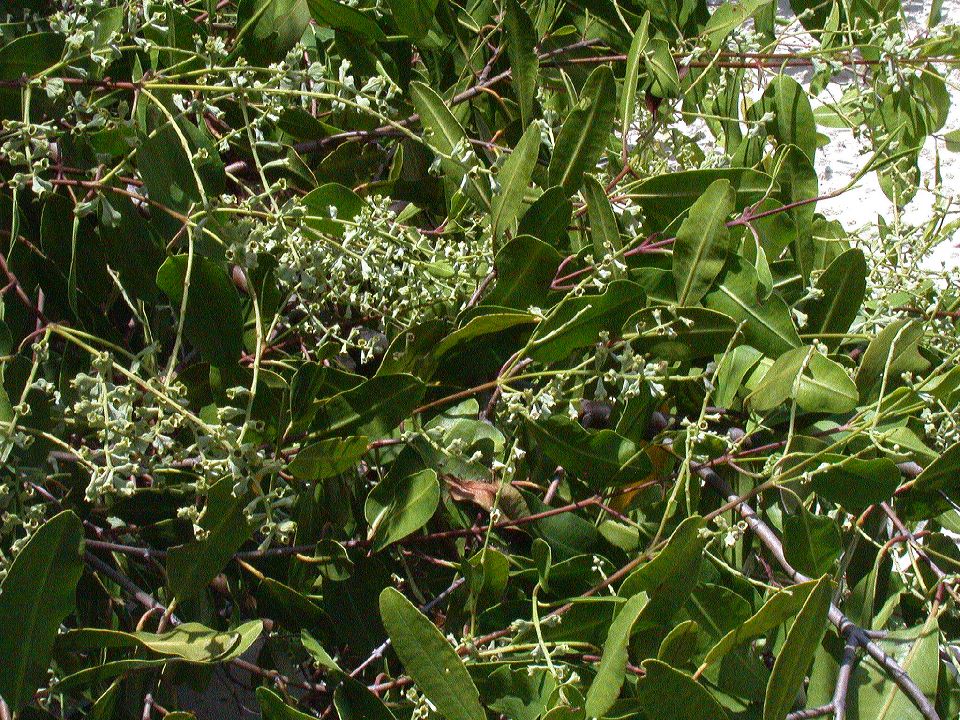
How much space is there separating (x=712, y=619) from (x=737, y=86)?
0.65m

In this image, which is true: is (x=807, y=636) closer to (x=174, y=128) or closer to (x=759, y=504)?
(x=759, y=504)


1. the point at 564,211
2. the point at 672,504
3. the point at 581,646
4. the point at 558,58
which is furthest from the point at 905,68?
the point at 581,646

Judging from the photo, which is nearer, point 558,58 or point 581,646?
point 581,646

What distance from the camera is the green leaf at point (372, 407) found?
2.31 feet

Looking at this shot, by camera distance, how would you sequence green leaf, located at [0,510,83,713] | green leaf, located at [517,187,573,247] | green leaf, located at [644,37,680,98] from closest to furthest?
green leaf, located at [0,510,83,713], green leaf, located at [517,187,573,247], green leaf, located at [644,37,680,98]

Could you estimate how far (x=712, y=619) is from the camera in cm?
76

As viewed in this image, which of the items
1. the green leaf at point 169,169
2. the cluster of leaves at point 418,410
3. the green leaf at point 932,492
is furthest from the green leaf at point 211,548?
the green leaf at point 932,492

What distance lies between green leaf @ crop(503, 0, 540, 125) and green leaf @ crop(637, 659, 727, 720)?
543 mm

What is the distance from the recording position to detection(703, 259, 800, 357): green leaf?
2.73 feet

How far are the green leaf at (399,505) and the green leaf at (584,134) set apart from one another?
310 millimetres

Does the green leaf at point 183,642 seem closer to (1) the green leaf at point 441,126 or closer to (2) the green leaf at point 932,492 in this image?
(1) the green leaf at point 441,126

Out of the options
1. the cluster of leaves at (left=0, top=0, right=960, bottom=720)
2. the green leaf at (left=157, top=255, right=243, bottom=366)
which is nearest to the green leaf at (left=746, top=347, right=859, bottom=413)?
the cluster of leaves at (left=0, top=0, right=960, bottom=720)

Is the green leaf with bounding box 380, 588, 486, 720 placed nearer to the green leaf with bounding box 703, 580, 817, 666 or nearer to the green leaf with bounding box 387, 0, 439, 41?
the green leaf with bounding box 703, 580, 817, 666

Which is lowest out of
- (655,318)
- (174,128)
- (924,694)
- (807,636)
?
(924,694)
